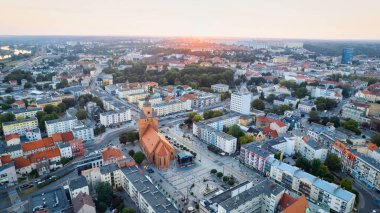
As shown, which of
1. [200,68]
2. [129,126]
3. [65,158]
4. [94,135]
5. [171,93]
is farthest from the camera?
[200,68]

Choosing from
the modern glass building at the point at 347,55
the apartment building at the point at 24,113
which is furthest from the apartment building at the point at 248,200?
the modern glass building at the point at 347,55

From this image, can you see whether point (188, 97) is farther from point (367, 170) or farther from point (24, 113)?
point (367, 170)

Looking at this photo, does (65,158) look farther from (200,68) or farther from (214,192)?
(200,68)

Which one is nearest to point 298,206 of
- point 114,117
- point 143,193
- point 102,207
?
point 143,193

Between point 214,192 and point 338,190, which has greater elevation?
point 338,190

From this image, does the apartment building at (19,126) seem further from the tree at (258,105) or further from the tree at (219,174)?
the tree at (258,105)

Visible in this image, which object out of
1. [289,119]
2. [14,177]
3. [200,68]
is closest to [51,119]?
[14,177]

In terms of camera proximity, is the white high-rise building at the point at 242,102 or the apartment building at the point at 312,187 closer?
the apartment building at the point at 312,187
